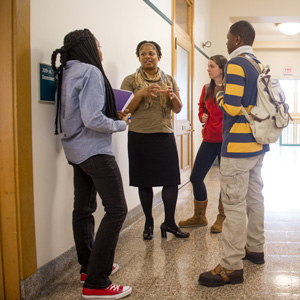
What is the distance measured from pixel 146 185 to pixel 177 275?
2.43 ft

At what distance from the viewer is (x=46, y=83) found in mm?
1979

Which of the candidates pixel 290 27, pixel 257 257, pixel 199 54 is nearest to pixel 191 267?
pixel 257 257

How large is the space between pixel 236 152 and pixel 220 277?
27.3 inches

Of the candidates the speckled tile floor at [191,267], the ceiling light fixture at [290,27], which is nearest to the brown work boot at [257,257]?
the speckled tile floor at [191,267]

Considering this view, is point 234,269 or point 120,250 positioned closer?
point 234,269

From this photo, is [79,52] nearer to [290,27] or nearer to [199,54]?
[199,54]

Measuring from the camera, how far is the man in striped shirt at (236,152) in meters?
1.94

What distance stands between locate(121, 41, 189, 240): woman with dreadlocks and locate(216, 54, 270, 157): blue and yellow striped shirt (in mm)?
732

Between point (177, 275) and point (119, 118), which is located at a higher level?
point (119, 118)

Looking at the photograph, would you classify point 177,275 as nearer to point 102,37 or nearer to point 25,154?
point 25,154

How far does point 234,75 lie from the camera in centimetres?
193

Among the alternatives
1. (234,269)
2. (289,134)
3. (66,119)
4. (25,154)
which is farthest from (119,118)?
(289,134)

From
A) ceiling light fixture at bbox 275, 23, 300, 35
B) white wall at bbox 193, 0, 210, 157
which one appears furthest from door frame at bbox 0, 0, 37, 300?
ceiling light fixture at bbox 275, 23, 300, 35

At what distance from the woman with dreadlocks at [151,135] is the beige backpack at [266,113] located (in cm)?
81
